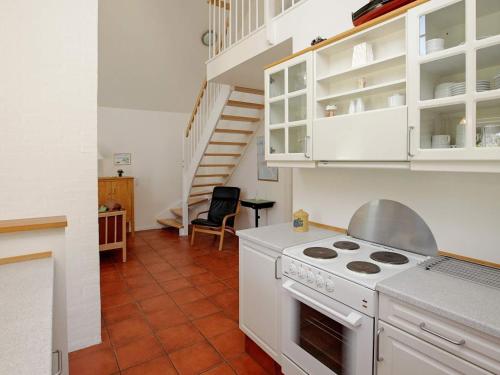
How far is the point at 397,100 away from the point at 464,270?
88cm

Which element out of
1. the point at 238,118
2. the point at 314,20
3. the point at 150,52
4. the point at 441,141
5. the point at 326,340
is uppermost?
the point at 150,52

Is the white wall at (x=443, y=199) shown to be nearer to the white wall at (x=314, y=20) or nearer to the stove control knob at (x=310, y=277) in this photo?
the stove control knob at (x=310, y=277)

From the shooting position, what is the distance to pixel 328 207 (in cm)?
224

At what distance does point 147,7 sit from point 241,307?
4523 millimetres

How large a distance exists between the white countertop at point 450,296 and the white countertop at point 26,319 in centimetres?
118

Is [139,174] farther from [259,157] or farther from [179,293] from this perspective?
[179,293]

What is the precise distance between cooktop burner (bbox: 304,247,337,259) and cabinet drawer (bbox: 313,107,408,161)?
54 centimetres

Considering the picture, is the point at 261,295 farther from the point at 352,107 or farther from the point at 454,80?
the point at 454,80

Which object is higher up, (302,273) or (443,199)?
(443,199)

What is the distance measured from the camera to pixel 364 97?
1832 mm

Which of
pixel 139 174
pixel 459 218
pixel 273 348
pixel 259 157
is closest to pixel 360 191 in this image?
pixel 459 218

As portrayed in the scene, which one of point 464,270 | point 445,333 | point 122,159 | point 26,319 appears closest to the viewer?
point 26,319

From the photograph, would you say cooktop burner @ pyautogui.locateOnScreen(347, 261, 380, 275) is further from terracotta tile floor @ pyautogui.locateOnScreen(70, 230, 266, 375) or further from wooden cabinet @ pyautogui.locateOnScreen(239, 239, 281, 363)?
terracotta tile floor @ pyautogui.locateOnScreen(70, 230, 266, 375)

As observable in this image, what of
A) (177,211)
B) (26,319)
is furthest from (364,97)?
(177,211)
